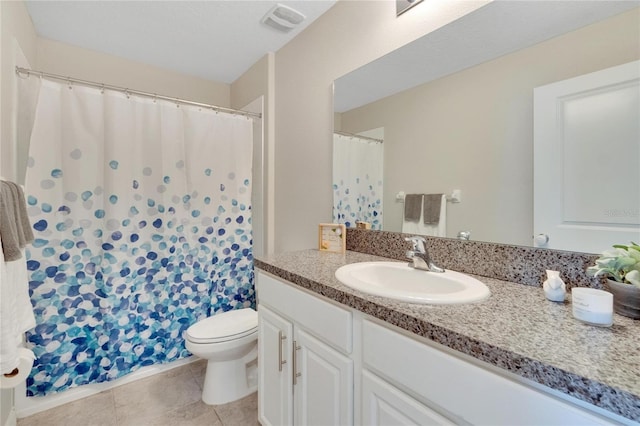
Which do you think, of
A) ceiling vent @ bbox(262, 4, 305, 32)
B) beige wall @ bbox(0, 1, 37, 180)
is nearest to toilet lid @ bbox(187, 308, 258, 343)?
beige wall @ bbox(0, 1, 37, 180)

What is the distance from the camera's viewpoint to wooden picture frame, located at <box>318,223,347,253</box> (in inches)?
60.2

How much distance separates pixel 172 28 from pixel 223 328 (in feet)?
6.17

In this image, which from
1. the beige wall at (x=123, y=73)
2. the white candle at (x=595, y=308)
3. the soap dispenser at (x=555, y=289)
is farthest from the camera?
the beige wall at (x=123, y=73)

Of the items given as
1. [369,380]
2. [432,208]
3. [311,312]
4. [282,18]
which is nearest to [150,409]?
[311,312]

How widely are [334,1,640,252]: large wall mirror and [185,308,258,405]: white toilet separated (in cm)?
106

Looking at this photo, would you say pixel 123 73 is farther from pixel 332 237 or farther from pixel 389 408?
pixel 389 408

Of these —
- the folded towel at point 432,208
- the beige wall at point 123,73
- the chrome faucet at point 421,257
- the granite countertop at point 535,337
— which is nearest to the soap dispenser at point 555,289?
the granite countertop at point 535,337

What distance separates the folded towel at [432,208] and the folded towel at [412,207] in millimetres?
30

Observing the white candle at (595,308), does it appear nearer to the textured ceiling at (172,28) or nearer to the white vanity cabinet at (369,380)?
the white vanity cabinet at (369,380)

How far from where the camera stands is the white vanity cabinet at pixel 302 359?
915 millimetres

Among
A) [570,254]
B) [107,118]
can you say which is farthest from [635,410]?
[107,118]

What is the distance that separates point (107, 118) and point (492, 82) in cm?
204

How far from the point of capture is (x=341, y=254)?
4.92ft

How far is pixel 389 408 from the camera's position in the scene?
0.77 meters
